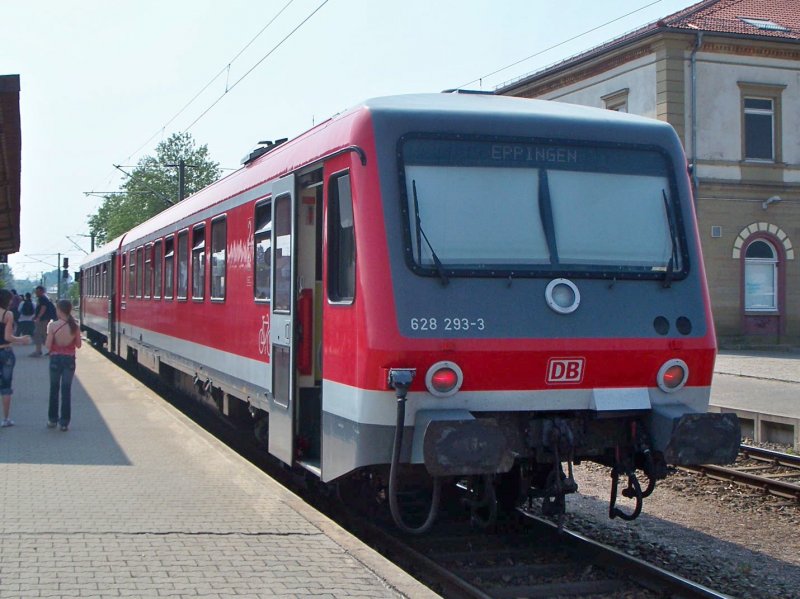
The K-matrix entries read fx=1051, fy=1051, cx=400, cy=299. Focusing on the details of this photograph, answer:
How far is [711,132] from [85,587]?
26.8 meters

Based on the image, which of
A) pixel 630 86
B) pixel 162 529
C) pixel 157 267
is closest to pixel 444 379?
pixel 162 529

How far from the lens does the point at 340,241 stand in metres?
6.94

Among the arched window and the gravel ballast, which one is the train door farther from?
the arched window

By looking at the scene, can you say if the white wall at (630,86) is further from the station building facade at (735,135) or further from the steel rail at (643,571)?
the steel rail at (643,571)

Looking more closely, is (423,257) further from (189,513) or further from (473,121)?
(189,513)

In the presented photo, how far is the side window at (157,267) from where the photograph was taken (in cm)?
1553

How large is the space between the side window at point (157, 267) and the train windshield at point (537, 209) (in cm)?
949

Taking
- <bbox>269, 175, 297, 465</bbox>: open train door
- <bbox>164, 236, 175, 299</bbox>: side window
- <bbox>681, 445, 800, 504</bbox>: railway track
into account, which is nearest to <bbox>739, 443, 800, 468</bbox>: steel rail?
<bbox>681, 445, 800, 504</bbox>: railway track

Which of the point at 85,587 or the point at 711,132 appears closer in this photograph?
the point at 85,587

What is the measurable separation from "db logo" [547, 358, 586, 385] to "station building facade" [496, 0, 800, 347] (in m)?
23.4

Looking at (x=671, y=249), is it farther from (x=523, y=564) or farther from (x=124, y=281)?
(x=124, y=281)

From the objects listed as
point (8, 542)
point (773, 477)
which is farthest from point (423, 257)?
point (773, 477)

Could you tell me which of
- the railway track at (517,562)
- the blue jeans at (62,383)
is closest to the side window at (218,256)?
the blue jeans at (62,383)

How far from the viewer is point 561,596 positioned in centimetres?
644
